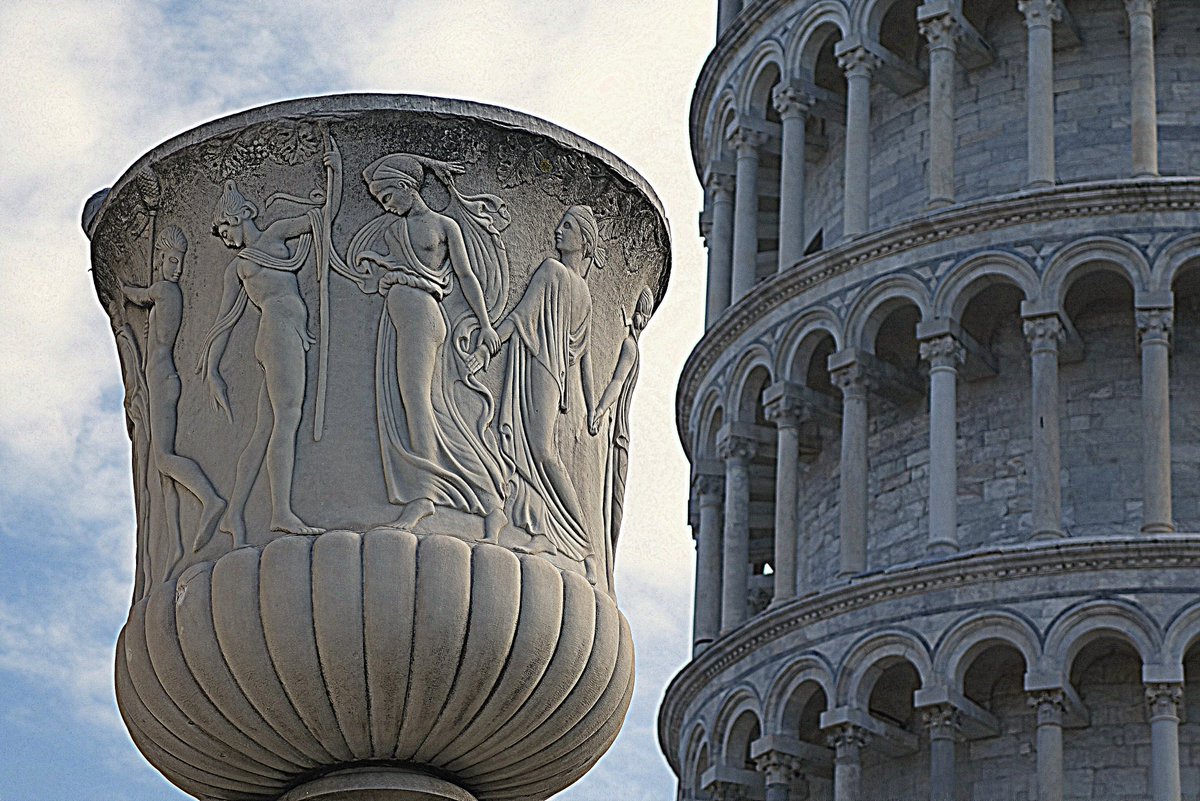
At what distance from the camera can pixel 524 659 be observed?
17.2 feet

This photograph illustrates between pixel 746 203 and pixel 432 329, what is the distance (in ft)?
80.4

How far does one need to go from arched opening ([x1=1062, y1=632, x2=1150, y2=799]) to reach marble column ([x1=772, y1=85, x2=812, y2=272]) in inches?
238

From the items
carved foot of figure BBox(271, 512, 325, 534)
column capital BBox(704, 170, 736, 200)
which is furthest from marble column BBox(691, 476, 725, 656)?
carved foot of figure BBox(271, 512, 325, 534)

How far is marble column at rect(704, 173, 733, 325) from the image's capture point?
29.8 meters

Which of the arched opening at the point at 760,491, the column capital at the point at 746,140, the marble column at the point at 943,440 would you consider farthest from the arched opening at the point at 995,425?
the column capital at the point at 746,140

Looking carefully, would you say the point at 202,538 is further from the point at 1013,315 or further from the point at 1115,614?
the point at 1013,315

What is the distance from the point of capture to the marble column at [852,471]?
25938mm

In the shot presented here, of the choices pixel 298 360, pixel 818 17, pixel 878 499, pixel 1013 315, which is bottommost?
pixel 298 360

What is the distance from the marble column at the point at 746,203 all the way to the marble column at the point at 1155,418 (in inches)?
215

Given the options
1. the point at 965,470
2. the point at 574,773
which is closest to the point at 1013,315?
the point at 965,470

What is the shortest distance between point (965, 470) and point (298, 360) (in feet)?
69.0

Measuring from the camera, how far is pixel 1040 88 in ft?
87.4

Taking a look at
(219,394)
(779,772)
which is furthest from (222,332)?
(779,772)

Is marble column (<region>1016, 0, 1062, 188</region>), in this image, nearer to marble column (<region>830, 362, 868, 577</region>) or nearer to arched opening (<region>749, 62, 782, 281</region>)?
marble column (<region>830, 362, 868, 577</region>)
